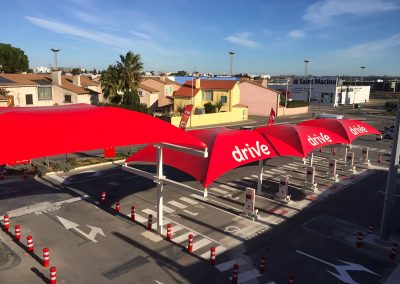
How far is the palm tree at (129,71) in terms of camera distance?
54719 mm

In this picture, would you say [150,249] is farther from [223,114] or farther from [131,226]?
[223,114]

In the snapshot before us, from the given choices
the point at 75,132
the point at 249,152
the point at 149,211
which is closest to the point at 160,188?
the point at 149,211

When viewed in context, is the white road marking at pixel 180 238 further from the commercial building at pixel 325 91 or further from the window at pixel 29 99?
the commercial building at pixel 325 91

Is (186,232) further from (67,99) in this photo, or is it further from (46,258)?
(67,99)

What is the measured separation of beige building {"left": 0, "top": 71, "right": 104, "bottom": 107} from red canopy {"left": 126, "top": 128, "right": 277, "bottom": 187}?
123 ft

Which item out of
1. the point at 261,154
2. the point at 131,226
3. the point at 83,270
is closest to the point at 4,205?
the point at 131,226

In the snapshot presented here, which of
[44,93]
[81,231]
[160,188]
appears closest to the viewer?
[160,188]

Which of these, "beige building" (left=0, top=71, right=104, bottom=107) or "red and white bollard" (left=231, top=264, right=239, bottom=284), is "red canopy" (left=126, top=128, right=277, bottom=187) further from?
"beige building" (left=0, top=71, right=104, bottom=107)

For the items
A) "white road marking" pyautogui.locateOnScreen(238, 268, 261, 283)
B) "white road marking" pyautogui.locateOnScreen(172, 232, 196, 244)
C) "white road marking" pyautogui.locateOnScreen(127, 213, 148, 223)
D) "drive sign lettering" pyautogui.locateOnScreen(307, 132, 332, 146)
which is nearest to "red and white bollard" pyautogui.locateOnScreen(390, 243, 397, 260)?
"white road marking" pyautogui.locateOnScreen(238, 268, 261, 283)

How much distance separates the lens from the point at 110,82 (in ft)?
179

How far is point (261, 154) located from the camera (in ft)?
64.3

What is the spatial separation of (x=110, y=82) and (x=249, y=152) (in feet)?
134

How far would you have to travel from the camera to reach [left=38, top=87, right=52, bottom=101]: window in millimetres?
52250

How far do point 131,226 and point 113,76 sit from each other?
136ft
